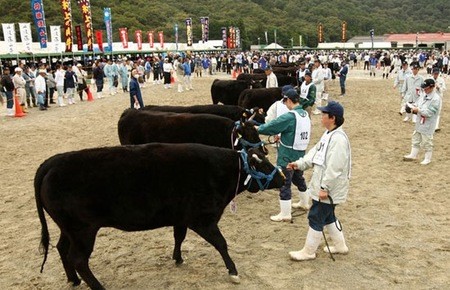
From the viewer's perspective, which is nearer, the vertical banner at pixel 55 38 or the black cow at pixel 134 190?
the black cow at pixel 134 190

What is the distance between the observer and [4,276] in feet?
14.7

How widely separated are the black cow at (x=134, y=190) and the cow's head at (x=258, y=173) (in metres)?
0.01

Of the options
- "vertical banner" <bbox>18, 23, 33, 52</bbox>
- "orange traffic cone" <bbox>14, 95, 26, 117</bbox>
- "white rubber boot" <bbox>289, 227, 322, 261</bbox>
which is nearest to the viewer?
"white rubber boot" <bbox>289, 227, 322, 261</bbox>

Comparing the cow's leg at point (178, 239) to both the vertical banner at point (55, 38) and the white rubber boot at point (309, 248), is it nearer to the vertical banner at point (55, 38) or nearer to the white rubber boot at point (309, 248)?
the white rubber boot at point (309, 248)

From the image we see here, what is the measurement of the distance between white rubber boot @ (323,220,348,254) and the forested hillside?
59.2 m

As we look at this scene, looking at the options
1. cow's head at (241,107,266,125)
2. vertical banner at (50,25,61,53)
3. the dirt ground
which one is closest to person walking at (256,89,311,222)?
the dirt ground

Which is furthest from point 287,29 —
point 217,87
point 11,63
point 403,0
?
point 217,87

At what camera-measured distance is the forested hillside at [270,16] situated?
77812 millimetres

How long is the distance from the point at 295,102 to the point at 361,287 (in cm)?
243

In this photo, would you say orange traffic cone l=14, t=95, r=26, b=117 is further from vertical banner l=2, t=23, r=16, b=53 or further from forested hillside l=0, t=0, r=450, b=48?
forested hillside l=0, t=0, r=450, b=48

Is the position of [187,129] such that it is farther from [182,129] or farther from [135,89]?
[135,89]

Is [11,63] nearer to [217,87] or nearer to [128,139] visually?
[217,87]

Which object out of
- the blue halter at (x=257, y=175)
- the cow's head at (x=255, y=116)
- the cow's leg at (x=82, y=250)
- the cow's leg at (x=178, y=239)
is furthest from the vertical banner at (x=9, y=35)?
the blue halter at (x=257, y=175)

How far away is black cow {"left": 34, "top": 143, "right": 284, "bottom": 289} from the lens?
3.83 meters
